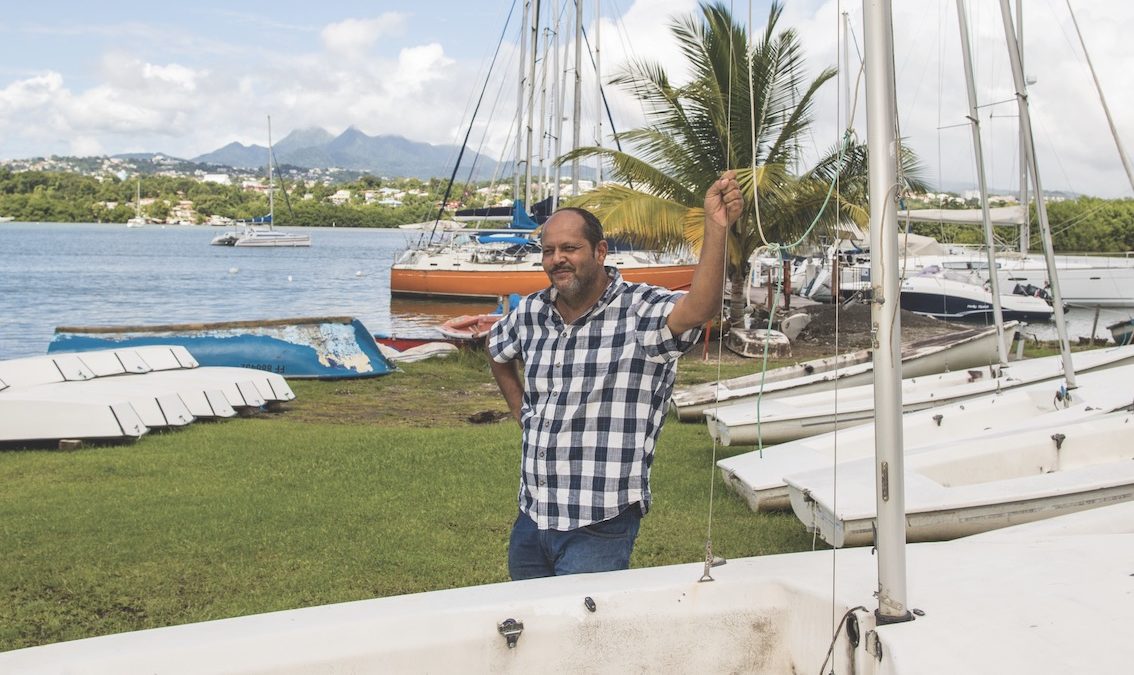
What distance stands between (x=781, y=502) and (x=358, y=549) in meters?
2.66

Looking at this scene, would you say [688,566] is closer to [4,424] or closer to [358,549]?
[358,549]

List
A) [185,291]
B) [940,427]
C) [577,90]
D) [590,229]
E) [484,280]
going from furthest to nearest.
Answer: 1. [185,291]
2. [484,280]
3. [577,90]
4. [940,427]
5. [590,229]

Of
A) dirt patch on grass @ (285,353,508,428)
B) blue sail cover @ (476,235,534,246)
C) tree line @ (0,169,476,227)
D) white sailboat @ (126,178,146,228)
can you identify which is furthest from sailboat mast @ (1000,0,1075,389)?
white sailboat @ (126,178,146,228)

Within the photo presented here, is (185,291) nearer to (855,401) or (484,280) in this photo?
(484,280)

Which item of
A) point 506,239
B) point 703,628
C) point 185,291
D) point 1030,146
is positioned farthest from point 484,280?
point 703,628

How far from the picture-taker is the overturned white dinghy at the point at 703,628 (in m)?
2.46

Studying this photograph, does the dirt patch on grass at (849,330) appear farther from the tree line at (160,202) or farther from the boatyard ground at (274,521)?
the tree line at (160,202)

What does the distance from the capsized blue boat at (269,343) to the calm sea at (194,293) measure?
Result: 19.8ft

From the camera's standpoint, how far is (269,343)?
1455cm

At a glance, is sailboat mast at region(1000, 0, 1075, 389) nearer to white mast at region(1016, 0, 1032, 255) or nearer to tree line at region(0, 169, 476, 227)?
white mast at region(1016, 0, 1032, 255)

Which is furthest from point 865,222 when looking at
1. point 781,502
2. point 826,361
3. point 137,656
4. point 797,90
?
point 137,656

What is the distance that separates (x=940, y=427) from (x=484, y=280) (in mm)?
28697

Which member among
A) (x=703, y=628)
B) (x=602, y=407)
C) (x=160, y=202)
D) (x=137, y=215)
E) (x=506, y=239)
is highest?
(x=160, y=202)

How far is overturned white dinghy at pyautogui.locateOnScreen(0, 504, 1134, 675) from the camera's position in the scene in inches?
97.0
